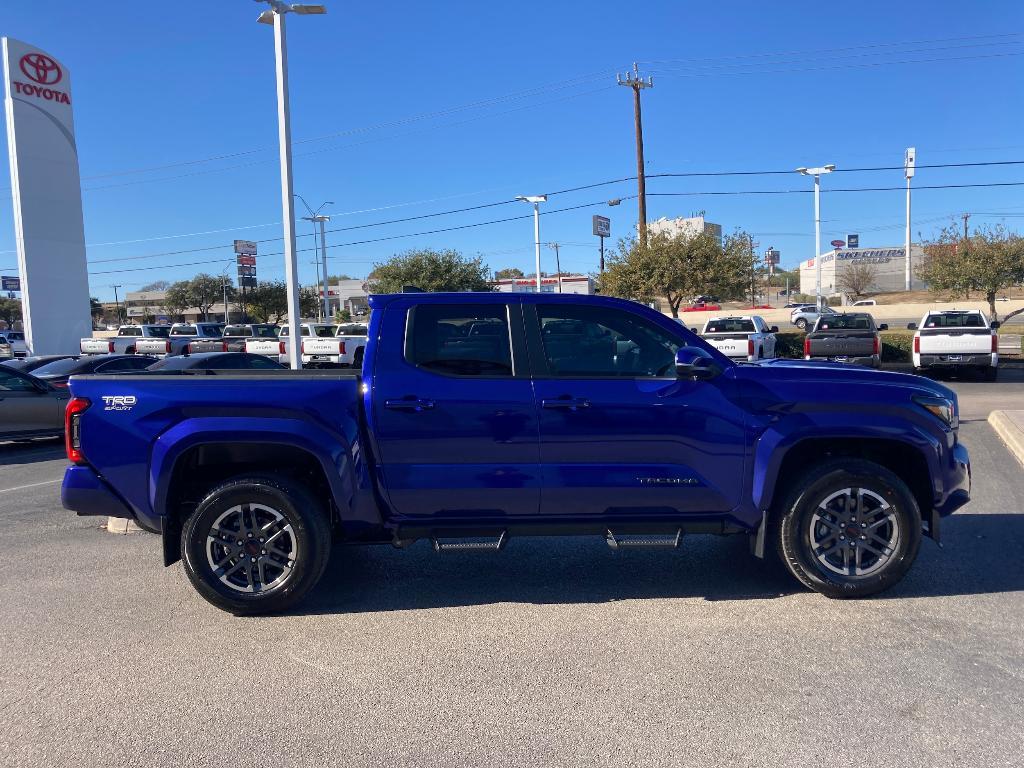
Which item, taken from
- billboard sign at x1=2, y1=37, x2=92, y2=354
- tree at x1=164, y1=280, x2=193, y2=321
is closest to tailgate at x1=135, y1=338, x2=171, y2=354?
billboard sign at x1=2, y1=37, x2=92, y2=354

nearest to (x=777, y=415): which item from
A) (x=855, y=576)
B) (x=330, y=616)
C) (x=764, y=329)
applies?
(x=855, y=576)

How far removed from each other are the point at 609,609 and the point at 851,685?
1461 millimetres

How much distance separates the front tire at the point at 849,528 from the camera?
460 cm

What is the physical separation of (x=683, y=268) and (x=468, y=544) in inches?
1027

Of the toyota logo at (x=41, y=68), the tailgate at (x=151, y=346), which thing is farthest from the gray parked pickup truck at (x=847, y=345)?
the toyota logo at (x=41, y=68)

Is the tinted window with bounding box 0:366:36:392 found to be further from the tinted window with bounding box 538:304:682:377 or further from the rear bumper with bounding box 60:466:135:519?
the tinted window with bounding box 538:304:682:377

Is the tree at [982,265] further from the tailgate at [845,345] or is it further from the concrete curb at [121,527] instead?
the concrete curb at [121,527]

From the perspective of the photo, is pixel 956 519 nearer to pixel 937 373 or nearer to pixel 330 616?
pixel 330 616

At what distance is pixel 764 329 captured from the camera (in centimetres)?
2097

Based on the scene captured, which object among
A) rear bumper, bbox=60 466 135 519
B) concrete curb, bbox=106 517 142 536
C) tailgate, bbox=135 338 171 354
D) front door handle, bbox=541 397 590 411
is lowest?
concrete curb, bbox=106 517 142 536

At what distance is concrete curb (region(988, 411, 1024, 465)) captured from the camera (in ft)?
31.4

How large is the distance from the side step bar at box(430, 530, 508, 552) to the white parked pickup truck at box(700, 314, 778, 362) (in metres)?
13.0

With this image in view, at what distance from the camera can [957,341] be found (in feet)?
58.4

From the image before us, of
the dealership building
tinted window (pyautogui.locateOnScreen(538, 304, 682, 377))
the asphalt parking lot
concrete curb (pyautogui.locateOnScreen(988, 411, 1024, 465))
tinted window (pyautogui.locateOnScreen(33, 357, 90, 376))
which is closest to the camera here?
the asphalt parking lot
